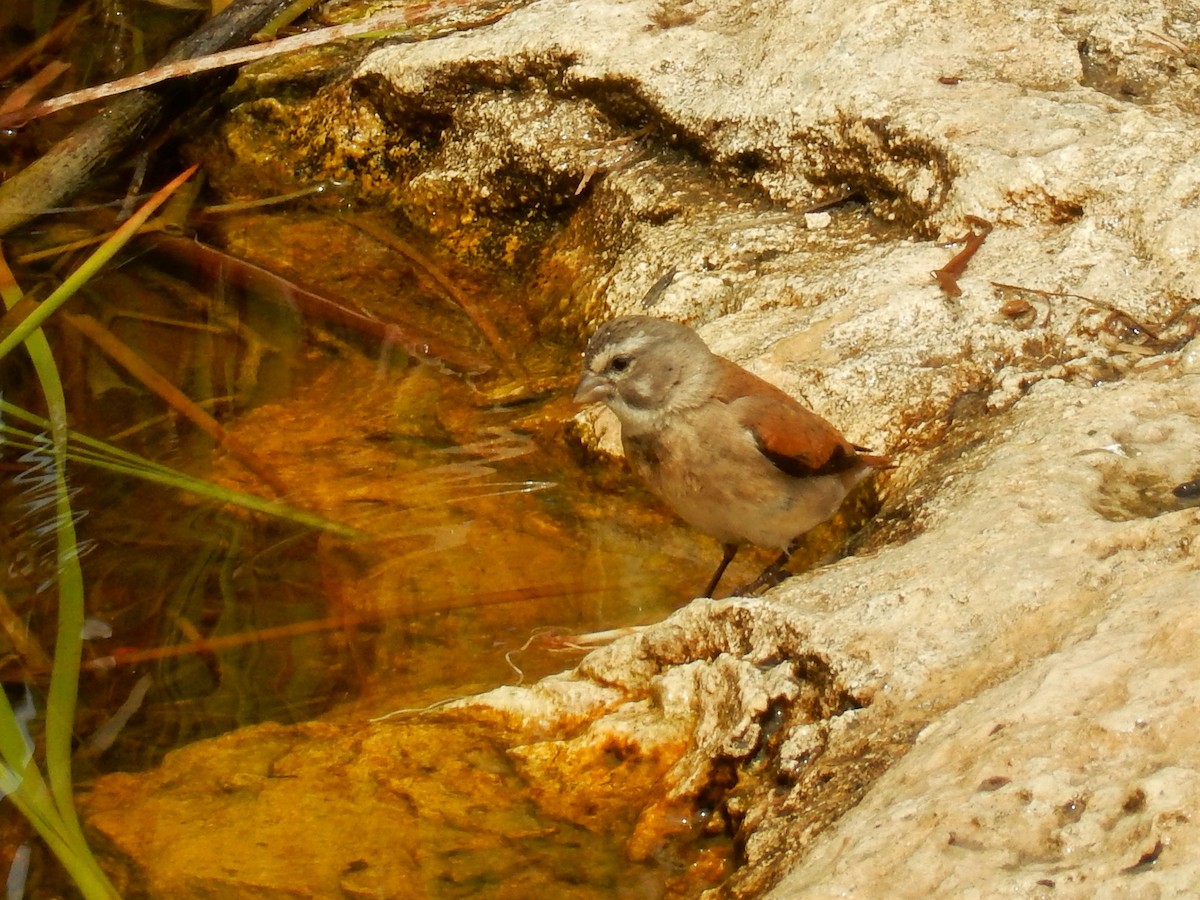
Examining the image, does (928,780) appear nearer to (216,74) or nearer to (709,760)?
(709,760)

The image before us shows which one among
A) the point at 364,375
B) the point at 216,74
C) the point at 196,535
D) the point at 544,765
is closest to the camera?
the point at 544,765

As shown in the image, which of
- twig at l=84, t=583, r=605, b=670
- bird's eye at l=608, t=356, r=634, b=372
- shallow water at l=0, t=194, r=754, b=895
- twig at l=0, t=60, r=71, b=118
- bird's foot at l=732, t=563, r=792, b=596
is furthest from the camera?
twig at l=0, t=60, r=71, b=118

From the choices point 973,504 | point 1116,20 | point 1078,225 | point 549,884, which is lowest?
point 549,884

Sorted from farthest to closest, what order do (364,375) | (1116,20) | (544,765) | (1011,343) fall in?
(364,375)
(1116,20)
(1011,343)
(544,765)

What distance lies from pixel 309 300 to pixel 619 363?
73.8 inches

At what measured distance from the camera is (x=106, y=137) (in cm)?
619

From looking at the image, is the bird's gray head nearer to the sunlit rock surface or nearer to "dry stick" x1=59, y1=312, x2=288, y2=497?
the sunlit rock surface

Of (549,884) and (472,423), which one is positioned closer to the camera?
(549,884)

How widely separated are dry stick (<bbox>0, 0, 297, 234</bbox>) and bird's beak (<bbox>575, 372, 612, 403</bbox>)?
3.03 m

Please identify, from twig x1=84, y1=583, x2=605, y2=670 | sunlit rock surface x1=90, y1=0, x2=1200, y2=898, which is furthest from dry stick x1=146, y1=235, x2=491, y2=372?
twig x1=84, y1=583, x2=605, y2=670

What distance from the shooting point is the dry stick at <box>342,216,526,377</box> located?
5363 millimetres

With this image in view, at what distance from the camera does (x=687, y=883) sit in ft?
9.59

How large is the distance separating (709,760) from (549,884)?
431 millimetres

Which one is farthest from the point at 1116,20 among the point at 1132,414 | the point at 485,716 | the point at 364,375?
the point at 485,716
